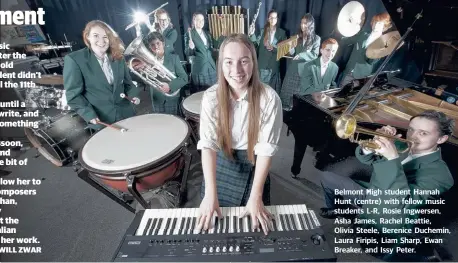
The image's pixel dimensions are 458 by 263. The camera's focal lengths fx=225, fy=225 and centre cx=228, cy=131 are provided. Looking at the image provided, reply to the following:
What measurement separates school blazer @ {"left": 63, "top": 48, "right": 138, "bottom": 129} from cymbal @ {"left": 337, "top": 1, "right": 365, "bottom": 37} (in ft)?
7.28

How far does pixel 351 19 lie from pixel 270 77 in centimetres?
96

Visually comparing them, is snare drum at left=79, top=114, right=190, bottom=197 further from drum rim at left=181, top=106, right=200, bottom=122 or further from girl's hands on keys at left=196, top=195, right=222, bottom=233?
girl's hands on keys at left=196, top=195, right=222, bottom=233

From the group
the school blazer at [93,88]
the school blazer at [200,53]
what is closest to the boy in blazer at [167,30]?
Answer: the school blazer at [200,53]

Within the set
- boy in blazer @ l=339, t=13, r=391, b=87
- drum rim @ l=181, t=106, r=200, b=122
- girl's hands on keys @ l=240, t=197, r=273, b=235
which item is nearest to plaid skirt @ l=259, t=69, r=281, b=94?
boy in blazer @ l=339, t=13, r=391, b=87

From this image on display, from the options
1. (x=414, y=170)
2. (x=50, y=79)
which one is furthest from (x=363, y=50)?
(x=50, y=79)

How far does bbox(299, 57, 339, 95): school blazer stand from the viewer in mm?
2619

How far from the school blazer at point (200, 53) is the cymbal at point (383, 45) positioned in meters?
1.69

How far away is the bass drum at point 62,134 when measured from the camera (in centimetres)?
235

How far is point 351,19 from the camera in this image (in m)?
2.21

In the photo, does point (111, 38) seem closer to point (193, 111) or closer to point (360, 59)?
point (193, 111)

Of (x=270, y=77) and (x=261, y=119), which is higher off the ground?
(x=270, y=77)

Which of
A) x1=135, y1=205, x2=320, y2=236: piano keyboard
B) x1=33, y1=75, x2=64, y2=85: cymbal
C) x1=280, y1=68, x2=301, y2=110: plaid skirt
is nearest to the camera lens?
x1=135, y1=205, x2=320, y2=236: piano keyboard

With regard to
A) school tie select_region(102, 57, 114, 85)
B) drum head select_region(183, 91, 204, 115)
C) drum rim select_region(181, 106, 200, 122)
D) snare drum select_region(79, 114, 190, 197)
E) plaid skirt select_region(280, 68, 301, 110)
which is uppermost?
school tie select_region(102, 57, 114, 85)

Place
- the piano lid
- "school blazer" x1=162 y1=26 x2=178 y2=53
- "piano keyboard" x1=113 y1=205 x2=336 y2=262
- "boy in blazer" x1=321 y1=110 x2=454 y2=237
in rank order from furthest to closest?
"school blazer" x1=162 y1=26 x2=178 y2=53, the piano lid, "boy in blazer" x1=321 y1=110 x2=454 y2=237, "piano keyboard" x1=113 y1=205 x2=336 y2=262
